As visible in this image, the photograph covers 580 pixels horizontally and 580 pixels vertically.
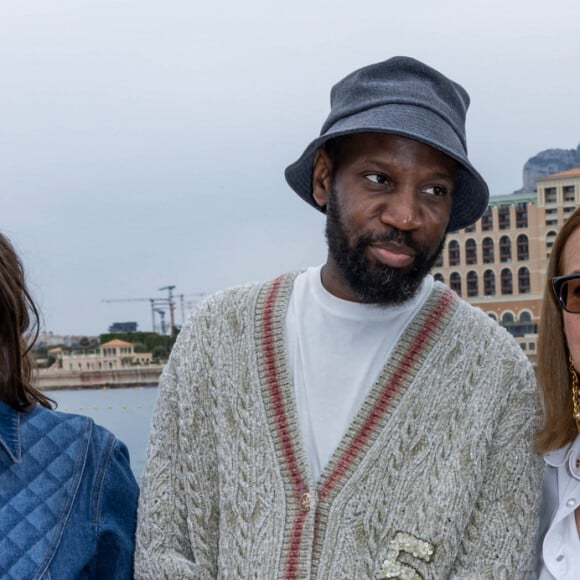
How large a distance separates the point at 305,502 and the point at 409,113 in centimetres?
82

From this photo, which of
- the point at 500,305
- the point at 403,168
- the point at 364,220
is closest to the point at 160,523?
the point at 364,220

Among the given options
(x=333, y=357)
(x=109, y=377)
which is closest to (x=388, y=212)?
(x=333, y=357)

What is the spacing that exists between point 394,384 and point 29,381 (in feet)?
2.53

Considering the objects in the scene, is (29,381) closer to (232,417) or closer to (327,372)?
(232,417)

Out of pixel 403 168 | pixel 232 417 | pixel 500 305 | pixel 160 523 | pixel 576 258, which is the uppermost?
pixel 403 168

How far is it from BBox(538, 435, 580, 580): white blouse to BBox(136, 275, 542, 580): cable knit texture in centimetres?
4

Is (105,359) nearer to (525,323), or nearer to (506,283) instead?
(506,283)

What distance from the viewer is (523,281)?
4962 centimetres

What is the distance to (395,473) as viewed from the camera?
195 centimetres

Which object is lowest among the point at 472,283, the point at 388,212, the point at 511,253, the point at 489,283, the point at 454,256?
the point at 489,283

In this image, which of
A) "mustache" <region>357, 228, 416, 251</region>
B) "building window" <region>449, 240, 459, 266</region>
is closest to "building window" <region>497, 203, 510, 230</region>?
"building window" <region>449, 240, 459, 266</region>

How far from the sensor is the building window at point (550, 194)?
161 ft

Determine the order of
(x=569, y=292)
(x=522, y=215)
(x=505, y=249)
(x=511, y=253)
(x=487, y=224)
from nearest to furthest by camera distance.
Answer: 1. (x=569, y=292)
2. (x=511, y=253)
3. (x=505, y=249)
4. (x=487, y=224)
5. (x=522, y=215)

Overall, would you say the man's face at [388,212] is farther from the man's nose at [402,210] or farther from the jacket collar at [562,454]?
the jacket collar at [562,454]
